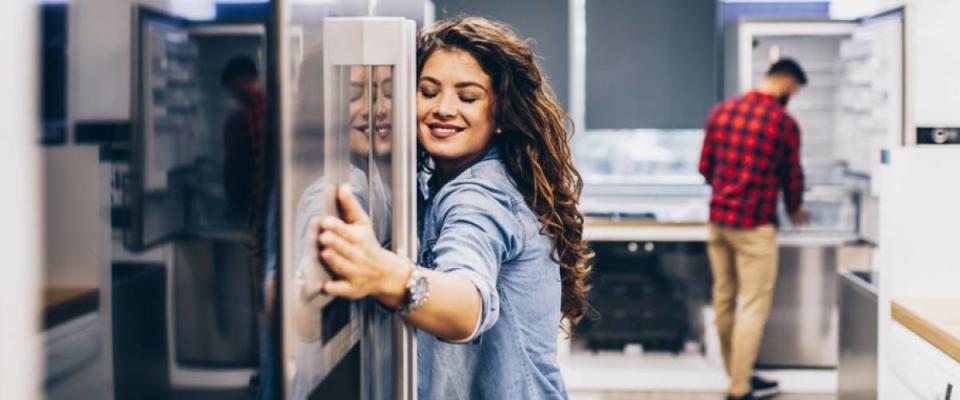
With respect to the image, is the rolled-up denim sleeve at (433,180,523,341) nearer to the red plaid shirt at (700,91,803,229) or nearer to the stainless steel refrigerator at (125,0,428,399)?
the stainless steel refrigerator at (125,0,428,399)

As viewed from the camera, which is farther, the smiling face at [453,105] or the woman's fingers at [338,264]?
the smiling face at [453,105]

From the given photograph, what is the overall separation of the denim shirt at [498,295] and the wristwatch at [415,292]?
0.18 metres

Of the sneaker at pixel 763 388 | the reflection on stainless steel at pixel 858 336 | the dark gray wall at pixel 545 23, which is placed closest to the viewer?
the reflection on stainless steel at pixel 858 336

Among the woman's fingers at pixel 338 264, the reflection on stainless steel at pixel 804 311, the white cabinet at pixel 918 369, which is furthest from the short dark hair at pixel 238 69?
the reflection on stainless steel at pixel 804 311

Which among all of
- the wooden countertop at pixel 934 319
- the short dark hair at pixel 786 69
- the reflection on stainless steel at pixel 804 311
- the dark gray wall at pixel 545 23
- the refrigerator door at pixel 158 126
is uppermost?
the dark gray wall at pixel 545 23

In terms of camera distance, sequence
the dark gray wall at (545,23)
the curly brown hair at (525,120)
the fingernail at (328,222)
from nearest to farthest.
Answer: the fingernail at (328,222), the curly brown hair at (525,120), the dark gray wall at (545,23)

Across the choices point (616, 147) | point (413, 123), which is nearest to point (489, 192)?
point (413, 123)

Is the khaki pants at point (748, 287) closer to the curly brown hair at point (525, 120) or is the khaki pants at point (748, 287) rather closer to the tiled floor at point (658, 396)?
the tiled floor at point (658, 396)

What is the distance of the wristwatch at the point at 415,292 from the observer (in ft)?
3.36

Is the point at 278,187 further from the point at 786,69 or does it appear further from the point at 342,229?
the point at 786,69

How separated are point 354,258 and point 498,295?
0.46 meters

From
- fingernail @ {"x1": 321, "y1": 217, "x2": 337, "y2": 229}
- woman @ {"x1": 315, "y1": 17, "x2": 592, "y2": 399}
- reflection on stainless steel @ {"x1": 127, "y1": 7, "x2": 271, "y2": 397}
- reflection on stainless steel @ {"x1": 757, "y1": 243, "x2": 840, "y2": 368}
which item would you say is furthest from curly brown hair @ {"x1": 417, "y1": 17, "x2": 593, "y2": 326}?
reflection on stainless steel @ {"x1": 757, "y1": 243, "x2": 840, "y2": 368}

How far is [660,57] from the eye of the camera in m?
5.90

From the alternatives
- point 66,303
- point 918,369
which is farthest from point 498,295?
point 918,369
